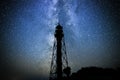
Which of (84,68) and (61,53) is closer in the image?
(61,53)

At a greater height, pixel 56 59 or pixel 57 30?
pixel 57 30

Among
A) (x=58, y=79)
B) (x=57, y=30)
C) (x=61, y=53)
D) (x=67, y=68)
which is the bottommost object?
(x=58, y=79)

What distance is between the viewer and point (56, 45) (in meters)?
36.7

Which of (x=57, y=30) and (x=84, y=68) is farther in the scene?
(x=84, y=68)

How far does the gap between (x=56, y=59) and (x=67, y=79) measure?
15.1 feet

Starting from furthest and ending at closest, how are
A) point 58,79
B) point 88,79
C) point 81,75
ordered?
point 81,75 → point 88,79 → point 58,79

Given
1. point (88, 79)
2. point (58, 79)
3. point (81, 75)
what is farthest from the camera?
point (81, 75)

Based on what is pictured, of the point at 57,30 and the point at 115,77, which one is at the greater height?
the point at 57,30

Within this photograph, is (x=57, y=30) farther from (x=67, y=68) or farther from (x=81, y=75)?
(x=81, y=75)

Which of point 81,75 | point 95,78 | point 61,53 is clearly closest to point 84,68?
point 81,75

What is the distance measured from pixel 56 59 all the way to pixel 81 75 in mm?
8601

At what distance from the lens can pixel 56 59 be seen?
117ft

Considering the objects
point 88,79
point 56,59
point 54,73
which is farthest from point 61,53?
point 88,79

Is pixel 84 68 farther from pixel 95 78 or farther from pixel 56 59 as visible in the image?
pixel 56 59
